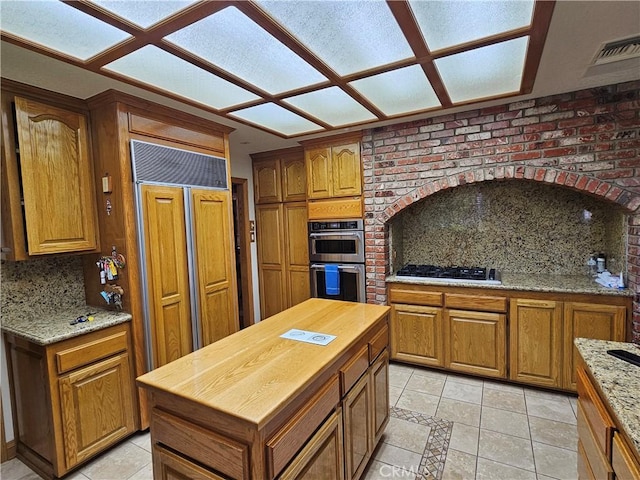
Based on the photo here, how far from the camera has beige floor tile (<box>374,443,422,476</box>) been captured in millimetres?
2012

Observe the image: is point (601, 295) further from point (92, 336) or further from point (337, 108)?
point (92, 336)

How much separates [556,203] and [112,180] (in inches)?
154

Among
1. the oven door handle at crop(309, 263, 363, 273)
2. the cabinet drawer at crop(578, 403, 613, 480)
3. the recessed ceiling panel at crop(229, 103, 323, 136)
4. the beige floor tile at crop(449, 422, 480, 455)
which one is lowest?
the beige floor tile at crop(449, 422, 480, 455)

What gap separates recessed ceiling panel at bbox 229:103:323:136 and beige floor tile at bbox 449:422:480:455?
2778mm

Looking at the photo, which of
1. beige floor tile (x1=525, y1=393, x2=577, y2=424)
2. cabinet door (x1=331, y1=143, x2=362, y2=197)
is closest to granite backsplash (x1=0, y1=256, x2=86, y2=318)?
cabinet door (x1=331, y1=143, x2=362, y2=197)

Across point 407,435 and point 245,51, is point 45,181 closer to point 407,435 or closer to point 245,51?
point 245,51

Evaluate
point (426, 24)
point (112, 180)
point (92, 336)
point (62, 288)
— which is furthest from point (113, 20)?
point (62, 288)

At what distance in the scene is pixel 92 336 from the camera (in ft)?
6.99

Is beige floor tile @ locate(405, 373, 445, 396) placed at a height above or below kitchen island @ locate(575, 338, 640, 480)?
below

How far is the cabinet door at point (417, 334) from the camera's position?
3.16 metres

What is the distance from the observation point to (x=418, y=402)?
2.72 meters

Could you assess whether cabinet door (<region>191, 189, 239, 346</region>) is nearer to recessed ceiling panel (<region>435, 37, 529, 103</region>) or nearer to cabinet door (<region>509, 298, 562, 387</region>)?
recessed ceiling panel (<region>435, 37, 529, 103</region>)

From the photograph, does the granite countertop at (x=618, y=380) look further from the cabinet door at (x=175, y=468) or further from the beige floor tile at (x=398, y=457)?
the cabinet door at (x=175, y=468)

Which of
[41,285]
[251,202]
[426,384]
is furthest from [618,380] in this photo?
[251,202]
